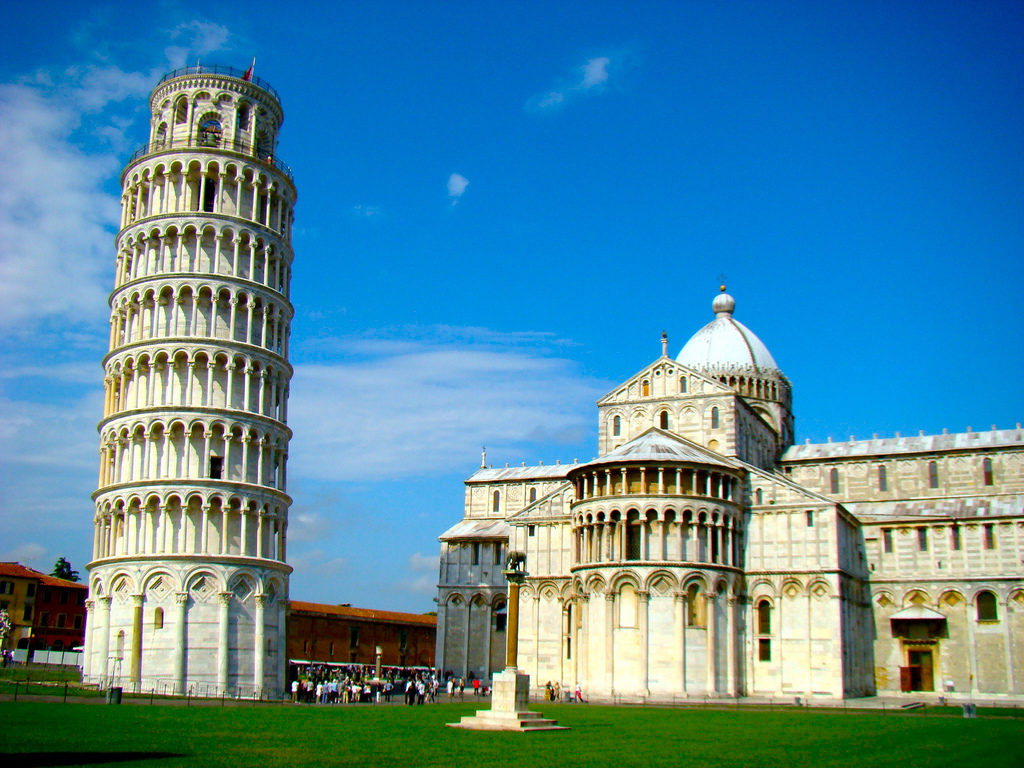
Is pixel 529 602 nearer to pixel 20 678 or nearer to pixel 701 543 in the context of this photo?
pixel 701 543

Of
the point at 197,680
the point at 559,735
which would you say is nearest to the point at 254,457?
the point at 197,680

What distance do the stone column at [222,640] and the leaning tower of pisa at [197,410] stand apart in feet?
0.23

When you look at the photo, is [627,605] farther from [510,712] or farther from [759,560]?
[510,712]

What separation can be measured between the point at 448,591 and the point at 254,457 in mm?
26362

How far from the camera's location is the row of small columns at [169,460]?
51156 millimetres

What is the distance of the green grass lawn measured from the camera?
67.1 ft

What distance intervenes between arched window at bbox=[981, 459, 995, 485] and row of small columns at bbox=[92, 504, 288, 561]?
4469 centimetres

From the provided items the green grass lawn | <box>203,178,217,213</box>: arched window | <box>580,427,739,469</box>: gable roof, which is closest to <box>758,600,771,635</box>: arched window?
<box>580,427,739,469</box>: gable roof

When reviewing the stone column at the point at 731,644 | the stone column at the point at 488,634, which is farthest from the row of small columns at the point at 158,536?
the stone column at the point at 731,644

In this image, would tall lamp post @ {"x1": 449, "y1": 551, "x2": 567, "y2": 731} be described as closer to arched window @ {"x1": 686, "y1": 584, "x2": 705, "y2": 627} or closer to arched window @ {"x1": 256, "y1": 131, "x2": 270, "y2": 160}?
arched window @ {"x1": 686, "y1": 584, "x2": 705, "y2": 627}

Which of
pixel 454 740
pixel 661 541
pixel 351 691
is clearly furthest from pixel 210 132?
pixel 454 740

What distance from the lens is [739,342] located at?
7481 centimetres

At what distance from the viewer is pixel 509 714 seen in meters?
30.7

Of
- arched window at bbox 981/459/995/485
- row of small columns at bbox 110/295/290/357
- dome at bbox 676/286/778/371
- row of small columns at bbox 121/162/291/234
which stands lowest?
arched window at bbox 981/459/995/485
